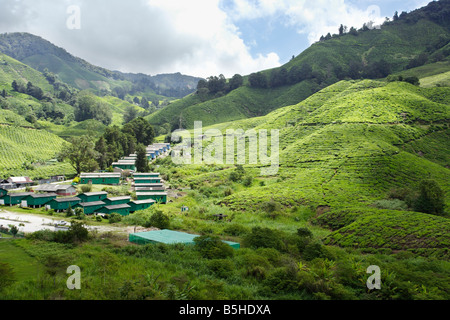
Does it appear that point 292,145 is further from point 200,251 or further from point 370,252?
point 200,251

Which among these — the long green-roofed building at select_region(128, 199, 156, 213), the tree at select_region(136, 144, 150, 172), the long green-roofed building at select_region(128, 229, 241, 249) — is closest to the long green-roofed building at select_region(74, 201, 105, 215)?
the long green-roofed building at select_region(128, 199, 156, 213)

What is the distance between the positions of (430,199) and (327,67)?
12358 cm

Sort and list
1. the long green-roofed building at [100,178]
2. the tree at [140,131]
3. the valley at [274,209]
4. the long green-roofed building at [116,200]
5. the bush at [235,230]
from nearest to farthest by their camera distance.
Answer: the valley at [274,209] → the bush at [235,230] → the long green-roofed building at [116,200] → the long green-roofed building at [100,178] → the tree at [140,131]

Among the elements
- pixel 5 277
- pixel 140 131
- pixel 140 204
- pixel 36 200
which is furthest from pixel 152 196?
pixel 140 131

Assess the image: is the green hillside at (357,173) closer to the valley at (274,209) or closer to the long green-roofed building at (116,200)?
the valley at (274,209)

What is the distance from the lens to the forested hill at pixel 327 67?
416 feet

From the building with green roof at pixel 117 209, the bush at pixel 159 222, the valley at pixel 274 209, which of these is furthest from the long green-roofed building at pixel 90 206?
the bush at pixel 159 222

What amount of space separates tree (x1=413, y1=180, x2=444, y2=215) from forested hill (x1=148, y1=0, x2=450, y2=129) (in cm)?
9604

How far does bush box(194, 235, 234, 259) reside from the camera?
66.2 ft

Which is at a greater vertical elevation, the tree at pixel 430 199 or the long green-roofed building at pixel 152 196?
the tree at pixel 430 199

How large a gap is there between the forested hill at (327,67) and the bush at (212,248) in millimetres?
101034

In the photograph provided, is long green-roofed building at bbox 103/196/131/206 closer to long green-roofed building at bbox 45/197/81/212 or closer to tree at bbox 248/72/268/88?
long green-roofed building at bbox 45/197/81/212

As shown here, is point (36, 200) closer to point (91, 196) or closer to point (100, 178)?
point (91, 196)
